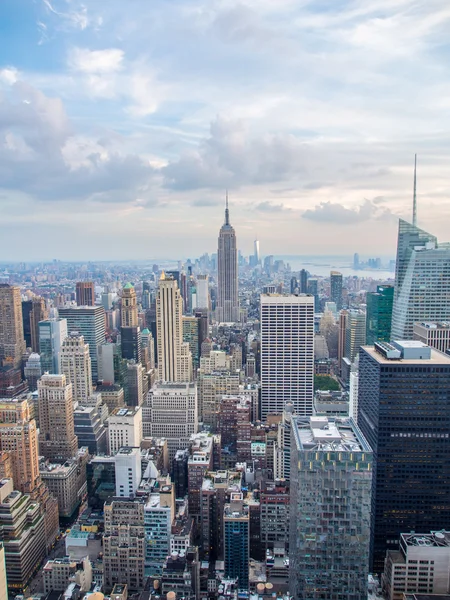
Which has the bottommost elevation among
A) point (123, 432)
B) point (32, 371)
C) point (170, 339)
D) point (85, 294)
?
point (123, 432)

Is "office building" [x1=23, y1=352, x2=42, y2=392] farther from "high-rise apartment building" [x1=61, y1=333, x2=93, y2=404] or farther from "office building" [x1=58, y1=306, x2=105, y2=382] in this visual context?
"office building" [x1=58, y1=306, x2=105, y2=382]

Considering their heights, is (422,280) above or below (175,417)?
above

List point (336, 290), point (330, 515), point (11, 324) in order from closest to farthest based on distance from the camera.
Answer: point (330, 515) < point (11, 324) < point (336, 290)

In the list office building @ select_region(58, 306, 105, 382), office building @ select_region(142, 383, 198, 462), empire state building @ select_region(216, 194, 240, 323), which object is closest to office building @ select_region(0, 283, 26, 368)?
office building @ select_region(58, 306, 105, 382)

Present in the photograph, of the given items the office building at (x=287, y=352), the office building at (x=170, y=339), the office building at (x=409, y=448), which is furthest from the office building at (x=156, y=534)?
the office building at (x=170, y=339)

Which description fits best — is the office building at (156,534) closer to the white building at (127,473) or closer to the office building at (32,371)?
the white building at (127,473)

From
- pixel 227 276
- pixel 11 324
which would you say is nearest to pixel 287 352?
pixel 11 324

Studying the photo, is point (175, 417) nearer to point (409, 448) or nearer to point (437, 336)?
point (437, 336)

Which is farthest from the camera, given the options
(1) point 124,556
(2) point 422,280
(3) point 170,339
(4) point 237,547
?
(3) point 170,339
